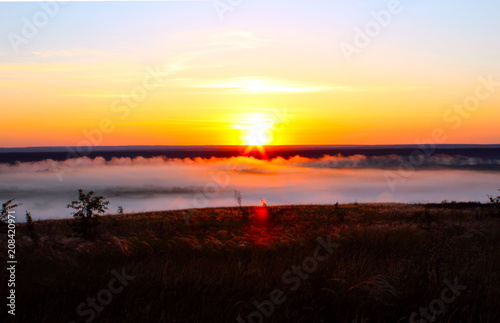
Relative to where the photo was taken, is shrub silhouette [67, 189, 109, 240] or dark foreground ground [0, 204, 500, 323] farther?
shrub silhouette [67, 189, 109, 240]

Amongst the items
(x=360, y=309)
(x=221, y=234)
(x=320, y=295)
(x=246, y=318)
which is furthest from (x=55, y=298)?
(x=221, y=234)

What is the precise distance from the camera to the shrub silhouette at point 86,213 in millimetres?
12498

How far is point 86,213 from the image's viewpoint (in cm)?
1291

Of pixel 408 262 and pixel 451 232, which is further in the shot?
pixel 451 232

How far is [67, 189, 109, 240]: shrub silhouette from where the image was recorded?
12498 millimetres

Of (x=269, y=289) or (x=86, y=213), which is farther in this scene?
(x=86, y=213)

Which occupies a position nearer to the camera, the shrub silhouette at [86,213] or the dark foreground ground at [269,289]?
the dark foreground ground at [269,289]

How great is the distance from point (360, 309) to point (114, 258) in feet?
17.0

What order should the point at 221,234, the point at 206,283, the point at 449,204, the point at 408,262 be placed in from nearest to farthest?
the point at 206,283
the point at 408,262
the point at 221,234
the point at 449,204

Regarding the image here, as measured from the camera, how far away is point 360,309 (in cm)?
459

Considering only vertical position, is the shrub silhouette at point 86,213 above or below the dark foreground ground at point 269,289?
above

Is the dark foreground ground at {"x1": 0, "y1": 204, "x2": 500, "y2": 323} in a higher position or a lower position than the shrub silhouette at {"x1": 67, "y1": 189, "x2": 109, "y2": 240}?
lower

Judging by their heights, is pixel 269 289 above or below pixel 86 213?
below

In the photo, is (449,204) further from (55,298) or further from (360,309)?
(55,298)
